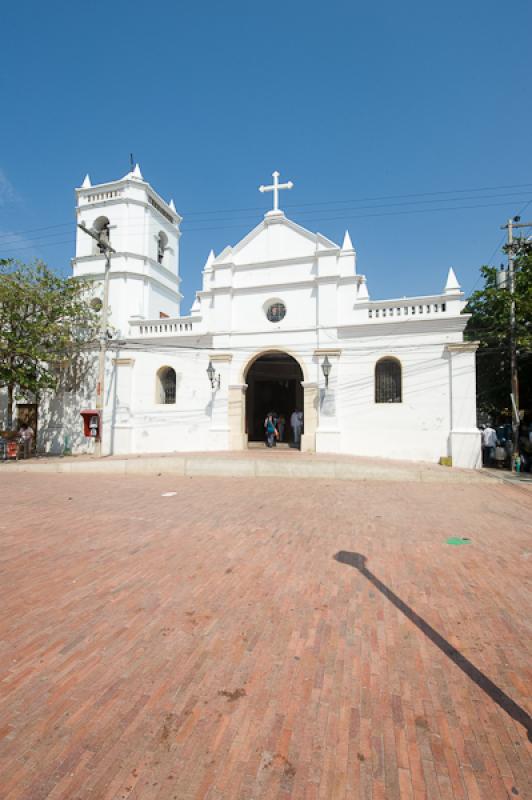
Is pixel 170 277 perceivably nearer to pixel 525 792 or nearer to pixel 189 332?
pixel 189 332

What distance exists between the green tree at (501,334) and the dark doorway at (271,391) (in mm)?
8443

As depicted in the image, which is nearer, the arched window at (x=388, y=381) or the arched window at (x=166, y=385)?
the arched window at (x=388, y=381)

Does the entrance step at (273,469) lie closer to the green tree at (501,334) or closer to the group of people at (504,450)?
the group of people at (504,450)

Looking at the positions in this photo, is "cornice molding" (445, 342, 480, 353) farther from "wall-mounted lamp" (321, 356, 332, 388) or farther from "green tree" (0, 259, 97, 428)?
"green tree" (0, 259, 97, 428)

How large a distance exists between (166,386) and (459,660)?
16.4 meters

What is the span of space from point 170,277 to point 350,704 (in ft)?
73.4

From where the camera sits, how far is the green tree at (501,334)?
43.4 feet

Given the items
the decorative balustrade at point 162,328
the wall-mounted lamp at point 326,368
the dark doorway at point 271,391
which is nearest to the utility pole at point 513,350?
the wall-mounted lamp at point 326,368

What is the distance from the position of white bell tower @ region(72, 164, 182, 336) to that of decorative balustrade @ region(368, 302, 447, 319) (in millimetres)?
11109

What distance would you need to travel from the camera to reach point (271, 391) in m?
20.7

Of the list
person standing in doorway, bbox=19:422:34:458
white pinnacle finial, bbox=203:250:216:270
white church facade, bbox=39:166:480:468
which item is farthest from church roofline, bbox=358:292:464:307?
person standing in doorway, bbox=19:422:34:458

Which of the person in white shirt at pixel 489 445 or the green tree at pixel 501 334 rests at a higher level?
the green tree at pixel 501 334

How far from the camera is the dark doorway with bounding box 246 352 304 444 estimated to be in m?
19.3

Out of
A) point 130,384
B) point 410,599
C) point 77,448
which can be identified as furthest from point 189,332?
point 410,599
